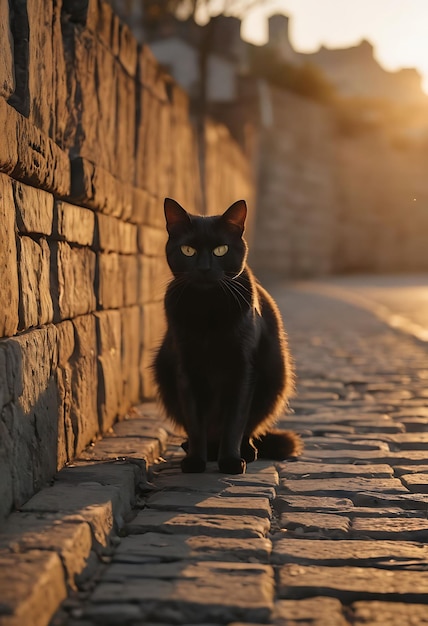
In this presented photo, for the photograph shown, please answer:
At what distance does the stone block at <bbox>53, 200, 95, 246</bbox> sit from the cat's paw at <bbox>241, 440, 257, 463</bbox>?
1.36m

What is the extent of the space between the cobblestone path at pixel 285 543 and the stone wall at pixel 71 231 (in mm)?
474

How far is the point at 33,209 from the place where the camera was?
11.7 feet

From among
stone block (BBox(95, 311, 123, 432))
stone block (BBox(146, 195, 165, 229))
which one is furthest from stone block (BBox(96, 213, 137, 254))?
stone block (BBox(146, 195, 165, 229))

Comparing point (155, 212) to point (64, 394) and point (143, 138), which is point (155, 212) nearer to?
point (143, 138)

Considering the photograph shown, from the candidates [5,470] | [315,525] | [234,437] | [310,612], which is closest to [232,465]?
[234,437]

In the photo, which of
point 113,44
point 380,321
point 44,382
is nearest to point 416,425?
point 44,382

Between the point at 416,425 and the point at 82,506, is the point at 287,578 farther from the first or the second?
the point at 416,425

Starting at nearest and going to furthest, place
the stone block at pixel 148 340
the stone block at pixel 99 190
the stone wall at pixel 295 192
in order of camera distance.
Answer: the stone block at pixel 99 190, the stone block at pixel 148 340, the stone wall at pixel 295 192

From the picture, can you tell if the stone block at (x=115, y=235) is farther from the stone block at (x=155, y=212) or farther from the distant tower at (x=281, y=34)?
the distant tower at (x=281, y=34)

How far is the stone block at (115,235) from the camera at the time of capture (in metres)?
5.04

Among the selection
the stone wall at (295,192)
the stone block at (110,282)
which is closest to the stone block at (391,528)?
the stone block at (110,282)

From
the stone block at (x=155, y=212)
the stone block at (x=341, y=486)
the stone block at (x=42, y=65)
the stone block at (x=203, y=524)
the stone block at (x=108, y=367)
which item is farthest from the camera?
the stone block at (x=155, y=212)

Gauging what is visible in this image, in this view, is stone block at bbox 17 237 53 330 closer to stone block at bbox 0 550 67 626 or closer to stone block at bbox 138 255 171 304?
stone block at bbox 0 550 67 626

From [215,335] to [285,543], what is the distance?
1.26m
